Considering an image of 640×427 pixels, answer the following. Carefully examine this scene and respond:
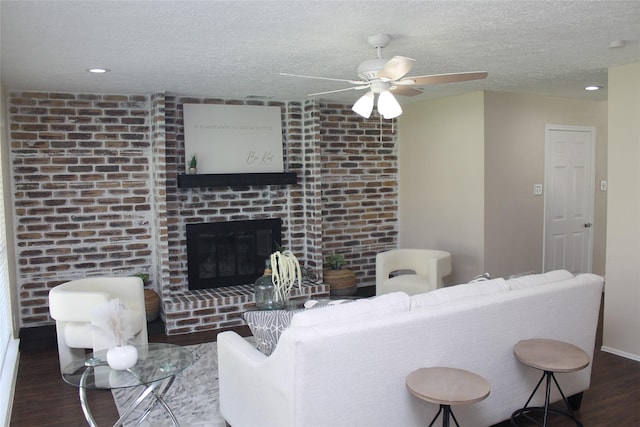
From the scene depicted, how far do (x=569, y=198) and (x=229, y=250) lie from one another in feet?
12.7

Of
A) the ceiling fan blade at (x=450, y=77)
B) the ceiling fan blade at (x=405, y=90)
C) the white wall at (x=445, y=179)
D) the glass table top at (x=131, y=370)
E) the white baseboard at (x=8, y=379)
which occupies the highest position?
the ceiling fan blade at (x=450, y=77)

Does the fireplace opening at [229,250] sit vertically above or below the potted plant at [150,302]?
above

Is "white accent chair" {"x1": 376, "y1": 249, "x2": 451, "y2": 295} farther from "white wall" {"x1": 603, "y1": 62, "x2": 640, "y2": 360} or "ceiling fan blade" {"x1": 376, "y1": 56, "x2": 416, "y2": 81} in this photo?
"ceiling fan blade" {"x1": 376, "y1": 56, "x2": 416, "y2": 81}

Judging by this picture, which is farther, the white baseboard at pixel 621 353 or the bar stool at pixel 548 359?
the white baseboard at pixel 621 353

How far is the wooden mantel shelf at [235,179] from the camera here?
220 inches

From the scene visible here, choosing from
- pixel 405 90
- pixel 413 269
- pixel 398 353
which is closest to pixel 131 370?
pixel 398 353

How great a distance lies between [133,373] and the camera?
3.02 metres

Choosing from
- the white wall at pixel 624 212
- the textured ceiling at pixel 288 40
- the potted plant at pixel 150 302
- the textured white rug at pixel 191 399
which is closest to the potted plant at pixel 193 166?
the textured ceiling at pixel 288 40

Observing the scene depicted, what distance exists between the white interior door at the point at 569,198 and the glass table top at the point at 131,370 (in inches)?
175

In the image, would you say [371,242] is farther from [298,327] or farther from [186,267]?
[298,327]

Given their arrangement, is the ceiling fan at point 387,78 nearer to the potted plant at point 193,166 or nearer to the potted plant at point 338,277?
the potted plant at point 193,166

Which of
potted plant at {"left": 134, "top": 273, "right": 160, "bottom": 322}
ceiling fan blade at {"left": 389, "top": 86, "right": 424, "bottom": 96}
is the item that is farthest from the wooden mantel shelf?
ceiling fan blade at {"left": 389, "top": 86, "right": 424, "bottom": 96}

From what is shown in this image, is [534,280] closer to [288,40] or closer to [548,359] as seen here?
[548,359]

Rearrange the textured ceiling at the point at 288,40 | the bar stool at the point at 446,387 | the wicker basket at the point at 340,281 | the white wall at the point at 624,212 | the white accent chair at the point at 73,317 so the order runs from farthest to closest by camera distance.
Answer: the wicker basket at the point at 340,281 → the white wall at the point at 624,212 → the white accent chair at the point at 73,317 → the textured ceiling at the point at 288,40 → the bar stool at the point at 446,387
